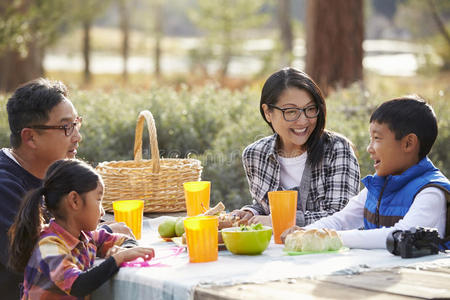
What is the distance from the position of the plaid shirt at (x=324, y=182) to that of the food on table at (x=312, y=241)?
2.90 ft

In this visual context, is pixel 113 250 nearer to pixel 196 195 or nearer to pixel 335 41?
pixel 196 195

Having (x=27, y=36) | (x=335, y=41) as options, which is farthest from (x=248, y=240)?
(x=27, y=36)

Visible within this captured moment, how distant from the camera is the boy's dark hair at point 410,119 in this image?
3.12 m

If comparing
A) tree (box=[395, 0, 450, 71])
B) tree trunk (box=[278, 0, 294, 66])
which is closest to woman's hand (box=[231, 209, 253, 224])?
tree (box=[395, 0, 450, 71])

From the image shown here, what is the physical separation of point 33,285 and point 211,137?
4.39 m

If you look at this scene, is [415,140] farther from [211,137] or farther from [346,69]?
[346,69]

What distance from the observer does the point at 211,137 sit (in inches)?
271

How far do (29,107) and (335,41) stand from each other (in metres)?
7.51

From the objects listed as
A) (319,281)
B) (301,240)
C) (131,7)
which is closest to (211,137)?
(301,240)

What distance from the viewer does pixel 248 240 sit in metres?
2.73

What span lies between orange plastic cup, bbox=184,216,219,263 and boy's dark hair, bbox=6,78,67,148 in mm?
1034

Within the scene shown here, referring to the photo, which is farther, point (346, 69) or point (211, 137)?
point (346, 69)

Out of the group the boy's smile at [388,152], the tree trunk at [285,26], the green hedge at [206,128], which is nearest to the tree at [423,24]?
the tree trunk at [285,26]

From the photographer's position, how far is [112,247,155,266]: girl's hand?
8.50 ft
